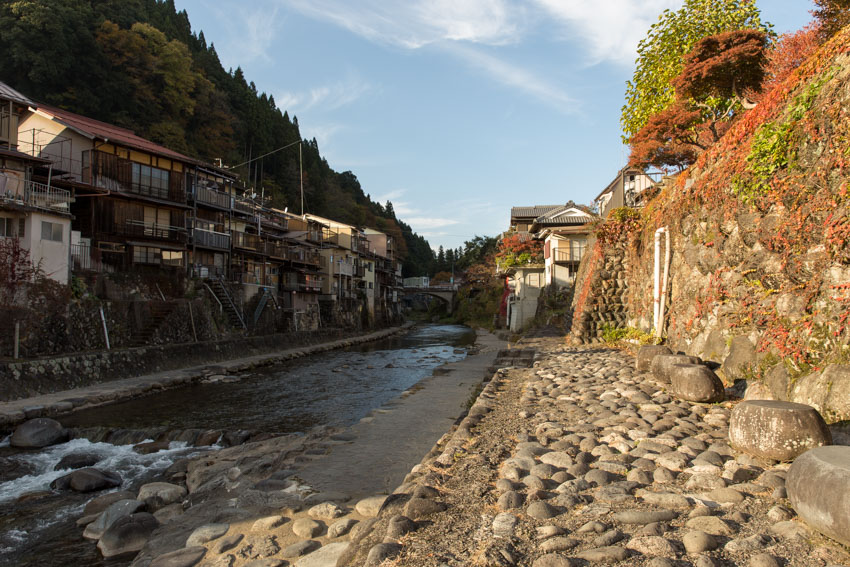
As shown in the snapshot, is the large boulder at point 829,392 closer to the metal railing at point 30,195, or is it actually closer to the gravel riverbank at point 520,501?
the gravel riverbank at point 520,501

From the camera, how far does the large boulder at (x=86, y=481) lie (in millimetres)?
8891

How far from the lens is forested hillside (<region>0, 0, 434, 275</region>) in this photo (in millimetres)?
37625

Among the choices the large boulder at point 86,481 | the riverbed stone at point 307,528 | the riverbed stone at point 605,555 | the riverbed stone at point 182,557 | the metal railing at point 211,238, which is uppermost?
the metal railing at point 211,238

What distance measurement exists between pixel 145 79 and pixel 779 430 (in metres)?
53.4

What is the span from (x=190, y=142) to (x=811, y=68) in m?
53.9

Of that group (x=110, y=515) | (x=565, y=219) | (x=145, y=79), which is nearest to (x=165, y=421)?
(x=110, y=515)


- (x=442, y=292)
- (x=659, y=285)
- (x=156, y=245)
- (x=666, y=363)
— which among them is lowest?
(x=666, y=363)

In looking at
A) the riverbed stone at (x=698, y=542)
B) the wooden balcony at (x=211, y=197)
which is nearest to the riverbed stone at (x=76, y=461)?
the riverbed stone at (x=698, y=542)

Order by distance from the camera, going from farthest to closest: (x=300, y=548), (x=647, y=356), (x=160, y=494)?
(x=647, y=356) < (x=160, y=494) < (x=300, y=548)

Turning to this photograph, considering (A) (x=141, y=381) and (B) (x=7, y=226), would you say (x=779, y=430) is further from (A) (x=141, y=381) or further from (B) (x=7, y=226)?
(B) (x=7, y=226)

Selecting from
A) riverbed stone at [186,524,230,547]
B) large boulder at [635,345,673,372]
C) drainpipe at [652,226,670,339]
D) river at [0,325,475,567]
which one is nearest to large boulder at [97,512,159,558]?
river at [0,325,475,567]

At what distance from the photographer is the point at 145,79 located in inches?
1783

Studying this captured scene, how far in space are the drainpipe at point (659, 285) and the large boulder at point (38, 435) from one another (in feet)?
51.2

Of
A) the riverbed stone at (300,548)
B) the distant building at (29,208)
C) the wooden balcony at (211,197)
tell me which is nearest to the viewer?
the riverbed stone at (300,548)
